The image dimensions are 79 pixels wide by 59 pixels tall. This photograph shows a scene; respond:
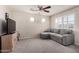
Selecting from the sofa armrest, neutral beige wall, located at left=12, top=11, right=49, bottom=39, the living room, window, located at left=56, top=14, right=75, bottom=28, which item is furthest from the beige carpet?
window, located at left=56, top=14, right=75, bottom=28

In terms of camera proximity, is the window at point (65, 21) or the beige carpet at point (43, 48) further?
the window at point (65, 21)

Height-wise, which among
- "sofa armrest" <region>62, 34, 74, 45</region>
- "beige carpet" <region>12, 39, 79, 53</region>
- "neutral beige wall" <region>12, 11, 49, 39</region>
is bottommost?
"beige carpet" <region>12, 39, 79, 53</region>

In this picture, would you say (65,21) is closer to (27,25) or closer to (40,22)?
(40,22)

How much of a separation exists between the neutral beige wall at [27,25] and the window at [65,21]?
91cm

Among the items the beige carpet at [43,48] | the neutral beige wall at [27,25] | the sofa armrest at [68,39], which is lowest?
the beige carpet at [43,48]

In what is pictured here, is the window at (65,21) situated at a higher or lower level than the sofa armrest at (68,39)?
higher

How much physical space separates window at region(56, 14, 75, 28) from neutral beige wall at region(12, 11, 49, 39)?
91cm

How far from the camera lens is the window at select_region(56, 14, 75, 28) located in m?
4.82

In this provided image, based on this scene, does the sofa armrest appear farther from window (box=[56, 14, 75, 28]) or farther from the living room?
window (box=[56, 14, 75, 28])

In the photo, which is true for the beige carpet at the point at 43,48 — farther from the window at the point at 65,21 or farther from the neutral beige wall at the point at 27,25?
the window at the point at 65,21

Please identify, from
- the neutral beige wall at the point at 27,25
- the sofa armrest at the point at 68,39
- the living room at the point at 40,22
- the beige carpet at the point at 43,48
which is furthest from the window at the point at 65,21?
the beige carpet at the point at 43,48

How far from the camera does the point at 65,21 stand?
17.6 feet

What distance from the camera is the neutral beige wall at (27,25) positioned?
4763 millimetres
